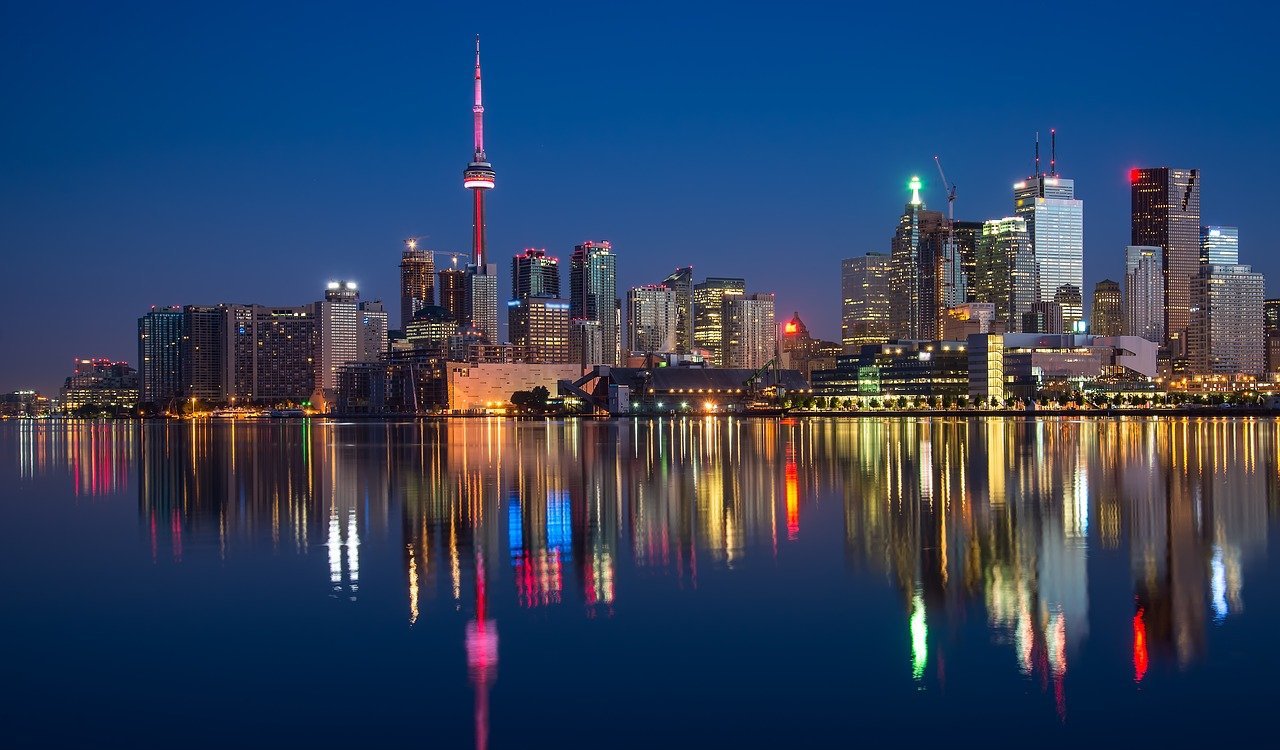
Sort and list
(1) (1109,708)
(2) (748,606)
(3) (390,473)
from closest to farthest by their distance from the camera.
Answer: (1) (1109,708), (2) (748,606), (3) (390,473)

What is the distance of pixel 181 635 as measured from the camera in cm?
1806

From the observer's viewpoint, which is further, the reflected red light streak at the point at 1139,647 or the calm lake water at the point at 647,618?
the reflected red light streak at the point at 1139,647

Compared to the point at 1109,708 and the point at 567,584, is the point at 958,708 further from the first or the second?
the point at 567,584

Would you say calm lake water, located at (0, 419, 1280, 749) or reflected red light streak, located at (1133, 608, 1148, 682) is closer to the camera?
calm lake water, located at (0, 419, 1280, 749)

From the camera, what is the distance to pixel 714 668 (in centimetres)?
1559

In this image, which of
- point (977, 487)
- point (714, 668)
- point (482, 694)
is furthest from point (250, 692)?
point (977, 487)

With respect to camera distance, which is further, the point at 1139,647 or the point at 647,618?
the point at 647,618

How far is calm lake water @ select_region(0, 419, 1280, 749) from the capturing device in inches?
528

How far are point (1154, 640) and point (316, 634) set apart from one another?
1169 centimetres

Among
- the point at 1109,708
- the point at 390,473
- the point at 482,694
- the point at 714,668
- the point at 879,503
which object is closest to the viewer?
the point at 1109,708

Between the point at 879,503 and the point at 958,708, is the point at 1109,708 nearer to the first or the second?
the point at 958,708

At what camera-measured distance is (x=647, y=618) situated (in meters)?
18.6

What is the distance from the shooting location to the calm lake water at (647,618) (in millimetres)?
13406

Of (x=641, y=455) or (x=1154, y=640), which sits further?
(x=641, y=455)
